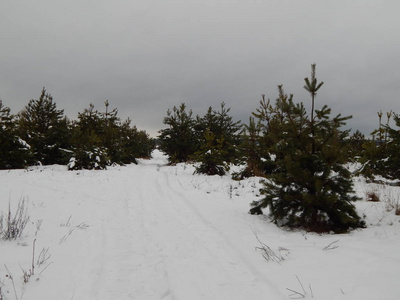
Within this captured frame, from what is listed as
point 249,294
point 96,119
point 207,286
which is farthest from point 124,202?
point 96,119

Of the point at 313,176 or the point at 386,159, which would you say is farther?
the point at 386,159

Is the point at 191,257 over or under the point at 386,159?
under

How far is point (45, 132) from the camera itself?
64.3 ft

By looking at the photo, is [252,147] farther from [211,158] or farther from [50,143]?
[50,143]

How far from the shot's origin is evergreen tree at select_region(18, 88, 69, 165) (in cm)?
1850

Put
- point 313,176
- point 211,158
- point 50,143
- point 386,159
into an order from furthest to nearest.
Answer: point 50,143 → point 211,158 → point 386,159 → point 313,176

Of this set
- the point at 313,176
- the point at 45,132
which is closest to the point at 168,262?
the point at 313,176

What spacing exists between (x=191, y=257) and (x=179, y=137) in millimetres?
19267

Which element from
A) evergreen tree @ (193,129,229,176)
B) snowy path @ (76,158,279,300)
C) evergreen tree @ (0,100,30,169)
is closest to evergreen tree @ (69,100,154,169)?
evergreen tree @ (0,100,30,169)

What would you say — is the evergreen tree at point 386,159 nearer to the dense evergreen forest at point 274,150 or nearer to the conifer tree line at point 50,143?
the dense evergreen forest at point 274,150

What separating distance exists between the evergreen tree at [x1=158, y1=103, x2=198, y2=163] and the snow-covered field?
16191mm

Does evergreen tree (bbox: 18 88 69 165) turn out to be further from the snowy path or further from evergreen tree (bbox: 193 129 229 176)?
the snowy path

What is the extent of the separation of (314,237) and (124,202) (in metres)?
5.73

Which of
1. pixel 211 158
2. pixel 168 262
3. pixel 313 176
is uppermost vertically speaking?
pixel 211 158
